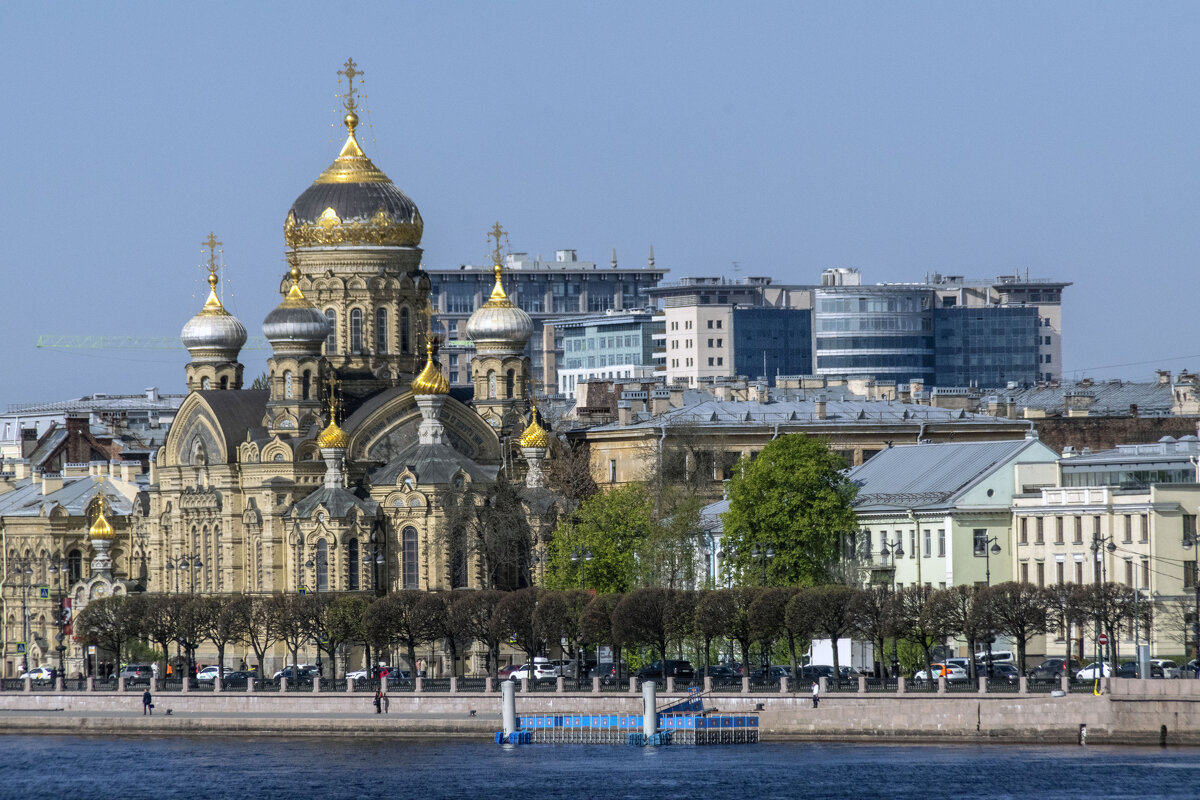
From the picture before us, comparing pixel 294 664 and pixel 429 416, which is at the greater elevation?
pixel 429 416

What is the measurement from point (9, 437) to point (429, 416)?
66060mm

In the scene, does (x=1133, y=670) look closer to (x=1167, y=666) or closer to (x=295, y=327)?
(x=1167, y=666)

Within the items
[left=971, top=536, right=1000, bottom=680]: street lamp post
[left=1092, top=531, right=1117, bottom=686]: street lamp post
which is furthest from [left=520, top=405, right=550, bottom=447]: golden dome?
[left=1092, top=531, right=1117, bottom=686]: street lamp post

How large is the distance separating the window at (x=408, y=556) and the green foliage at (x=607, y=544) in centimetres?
519

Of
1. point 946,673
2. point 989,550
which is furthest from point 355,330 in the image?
point 946,673

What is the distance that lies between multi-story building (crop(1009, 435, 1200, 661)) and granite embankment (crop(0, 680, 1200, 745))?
14.9 feet

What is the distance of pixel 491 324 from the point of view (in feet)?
328

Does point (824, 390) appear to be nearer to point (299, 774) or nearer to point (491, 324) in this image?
point (491, 324)

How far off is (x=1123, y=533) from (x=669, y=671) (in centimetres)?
1172

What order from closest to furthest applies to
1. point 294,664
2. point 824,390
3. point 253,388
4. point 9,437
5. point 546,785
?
point 546,785
point 294,664
point 253,388
point 824,390
point 9,437

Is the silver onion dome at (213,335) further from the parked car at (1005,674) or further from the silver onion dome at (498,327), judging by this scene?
the parked car at (1005,674)

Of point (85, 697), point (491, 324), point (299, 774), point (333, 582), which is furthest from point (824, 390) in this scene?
point (299, 774)

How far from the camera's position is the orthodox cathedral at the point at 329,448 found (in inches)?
3593

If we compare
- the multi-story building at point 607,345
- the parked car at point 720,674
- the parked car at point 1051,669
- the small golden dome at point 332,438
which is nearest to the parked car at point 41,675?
the small golden dome at point 332,438
